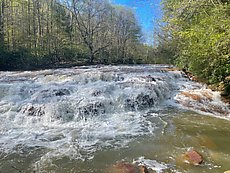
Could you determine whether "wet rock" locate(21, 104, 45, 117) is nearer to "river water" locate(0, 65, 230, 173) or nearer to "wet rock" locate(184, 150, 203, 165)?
"river water" locate(0, 65, 230, 173)

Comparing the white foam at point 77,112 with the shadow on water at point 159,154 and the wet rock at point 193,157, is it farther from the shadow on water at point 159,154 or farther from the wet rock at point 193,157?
the wet rock at point 193,157

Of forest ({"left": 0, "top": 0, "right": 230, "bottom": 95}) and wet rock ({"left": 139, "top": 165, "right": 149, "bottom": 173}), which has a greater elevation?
forest ({"left": 0, "top": 0, "right": 230, "bottom": 95})

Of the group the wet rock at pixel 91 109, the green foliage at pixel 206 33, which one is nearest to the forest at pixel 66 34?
the green foliage at pixel 206 33

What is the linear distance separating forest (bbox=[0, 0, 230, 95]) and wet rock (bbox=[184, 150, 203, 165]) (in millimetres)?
6675

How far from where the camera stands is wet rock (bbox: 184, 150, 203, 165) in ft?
17.0

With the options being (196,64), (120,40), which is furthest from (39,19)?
(196,64)

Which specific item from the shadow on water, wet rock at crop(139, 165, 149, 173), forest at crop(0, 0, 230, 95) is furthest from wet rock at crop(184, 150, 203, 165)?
forest at crop(0, 0, 230, 95)

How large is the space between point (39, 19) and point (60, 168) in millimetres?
25228

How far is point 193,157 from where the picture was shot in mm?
5355

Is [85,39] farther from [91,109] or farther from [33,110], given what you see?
[33,110]

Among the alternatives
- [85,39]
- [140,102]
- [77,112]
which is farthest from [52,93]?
[85,39]

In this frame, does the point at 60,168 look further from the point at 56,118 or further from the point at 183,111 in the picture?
the point at 183,111

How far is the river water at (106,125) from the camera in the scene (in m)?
5.36

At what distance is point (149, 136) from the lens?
6902 mm
